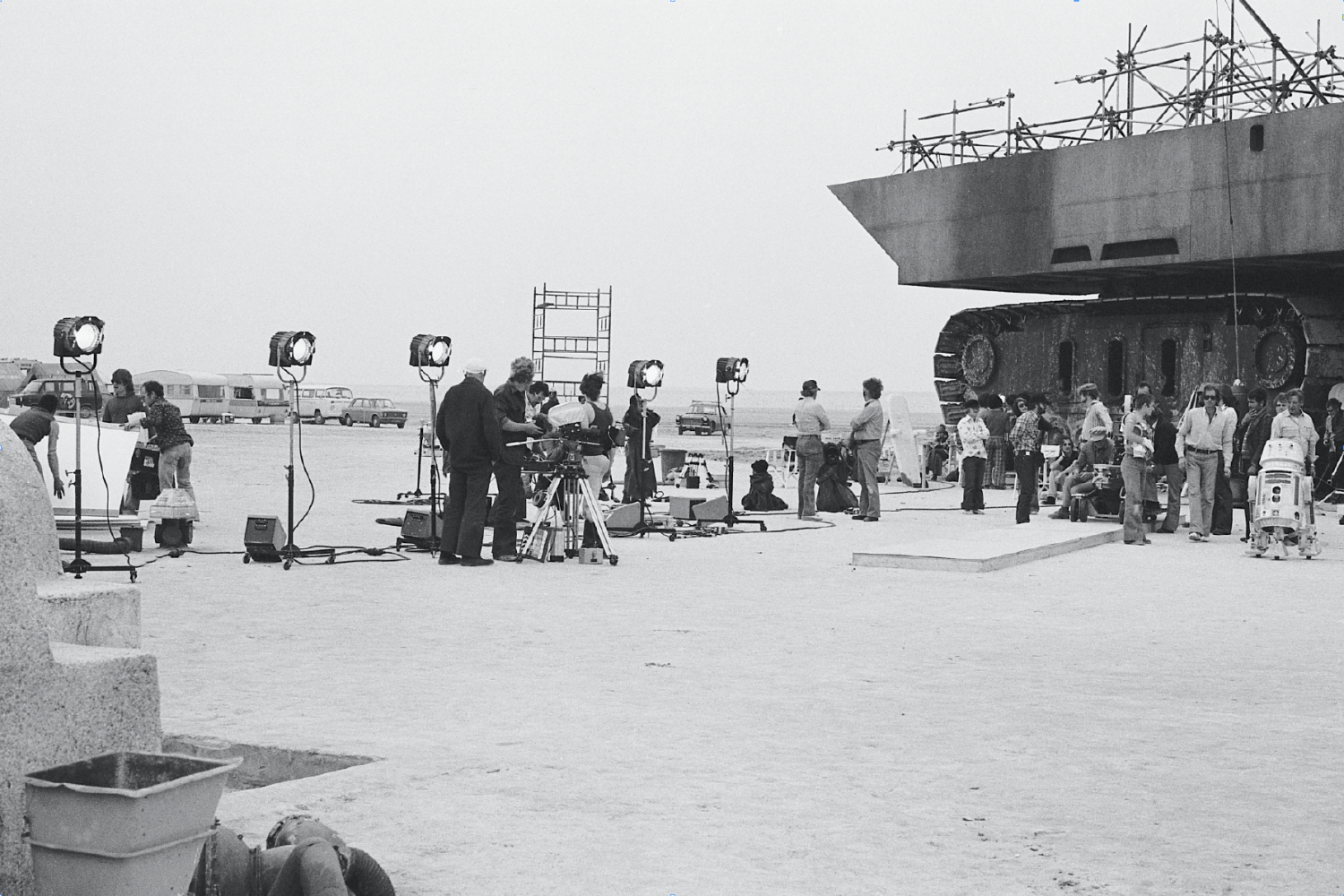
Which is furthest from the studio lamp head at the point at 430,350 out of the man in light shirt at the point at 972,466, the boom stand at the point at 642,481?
the man in light shirt at the point at 972,466

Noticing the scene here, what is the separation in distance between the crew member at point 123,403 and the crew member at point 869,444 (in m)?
8.64

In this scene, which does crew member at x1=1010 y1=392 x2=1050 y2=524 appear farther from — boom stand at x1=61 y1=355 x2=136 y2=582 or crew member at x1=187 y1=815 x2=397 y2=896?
crew member at x1=187 y1=815 x2=397 y2=896

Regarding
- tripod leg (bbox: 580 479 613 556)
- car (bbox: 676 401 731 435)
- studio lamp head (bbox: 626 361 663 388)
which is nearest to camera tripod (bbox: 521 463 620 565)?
tripod leg (bbox: 580 479 613 556)

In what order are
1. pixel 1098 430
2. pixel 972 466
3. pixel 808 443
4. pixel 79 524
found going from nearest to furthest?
pixel 79 524, pixel 1098 430, pixel 808 443, pixel 972 466

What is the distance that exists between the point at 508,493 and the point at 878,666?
6235 millimetres

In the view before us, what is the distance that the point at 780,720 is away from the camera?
21.8 ft

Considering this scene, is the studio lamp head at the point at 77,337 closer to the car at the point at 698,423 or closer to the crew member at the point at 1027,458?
the crew member at the point at 1027,458

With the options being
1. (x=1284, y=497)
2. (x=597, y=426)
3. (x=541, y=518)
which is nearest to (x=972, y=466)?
(x=597, y=426)

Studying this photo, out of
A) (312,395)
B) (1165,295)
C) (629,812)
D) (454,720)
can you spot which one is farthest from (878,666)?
(312,395)

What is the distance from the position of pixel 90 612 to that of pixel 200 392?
6682 centimetres

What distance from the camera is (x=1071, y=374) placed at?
3097 cm

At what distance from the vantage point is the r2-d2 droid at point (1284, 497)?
14.5 m

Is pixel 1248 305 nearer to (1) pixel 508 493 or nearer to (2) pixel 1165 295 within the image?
(2) pixel 1165 295

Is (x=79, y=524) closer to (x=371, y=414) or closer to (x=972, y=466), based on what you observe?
(x=972, y=466)
